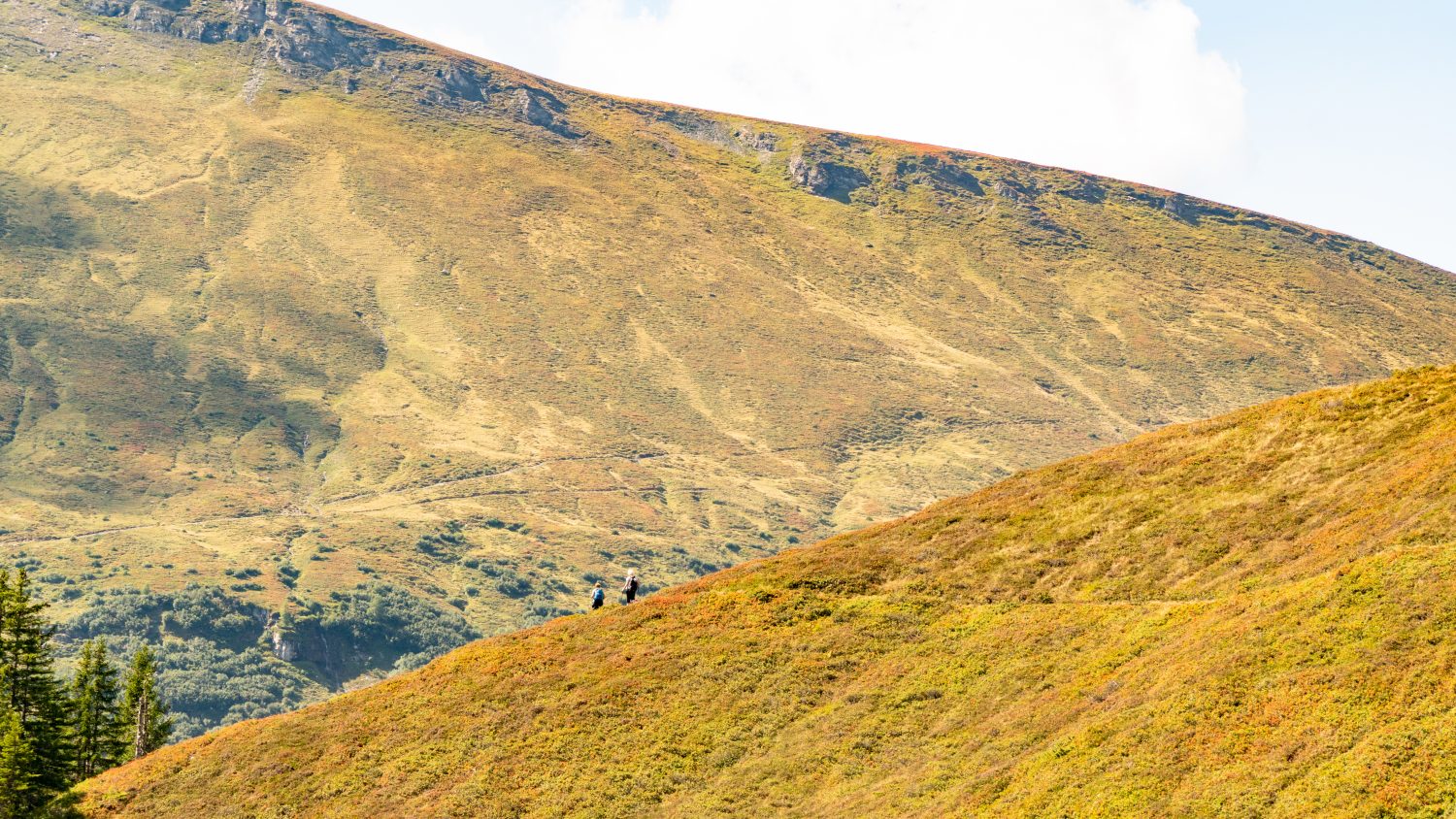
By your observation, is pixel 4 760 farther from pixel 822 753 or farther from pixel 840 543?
pixel 840 543

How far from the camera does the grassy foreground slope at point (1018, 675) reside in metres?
29.8

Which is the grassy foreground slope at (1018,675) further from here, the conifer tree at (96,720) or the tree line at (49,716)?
the conifer tree at (96,720)

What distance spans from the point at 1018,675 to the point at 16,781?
42.6 metres

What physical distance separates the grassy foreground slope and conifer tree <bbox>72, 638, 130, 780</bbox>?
72.8 feet

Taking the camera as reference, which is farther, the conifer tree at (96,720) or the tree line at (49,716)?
the conifer tree at (96,720)

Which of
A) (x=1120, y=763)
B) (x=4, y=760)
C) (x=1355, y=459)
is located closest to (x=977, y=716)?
(x=1120, y=763)

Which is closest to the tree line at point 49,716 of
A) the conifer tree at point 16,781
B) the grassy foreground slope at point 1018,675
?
the conifer tree at point 16,781

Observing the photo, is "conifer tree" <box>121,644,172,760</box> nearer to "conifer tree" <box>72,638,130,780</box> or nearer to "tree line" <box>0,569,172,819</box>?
"tree line" <box>0,569,172,819</box>

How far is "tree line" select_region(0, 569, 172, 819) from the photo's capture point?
174ft

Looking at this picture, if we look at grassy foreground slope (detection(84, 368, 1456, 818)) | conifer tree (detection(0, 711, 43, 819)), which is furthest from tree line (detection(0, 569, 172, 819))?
grassy foreground slope (detection(84, 368, 1456, 818))

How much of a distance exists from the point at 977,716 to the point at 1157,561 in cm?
1403

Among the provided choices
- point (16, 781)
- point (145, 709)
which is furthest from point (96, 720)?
point (16, 781)

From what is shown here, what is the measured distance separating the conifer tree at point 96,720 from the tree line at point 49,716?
0.06 metres

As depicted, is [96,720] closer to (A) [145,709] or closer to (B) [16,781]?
(A) [145,709]
